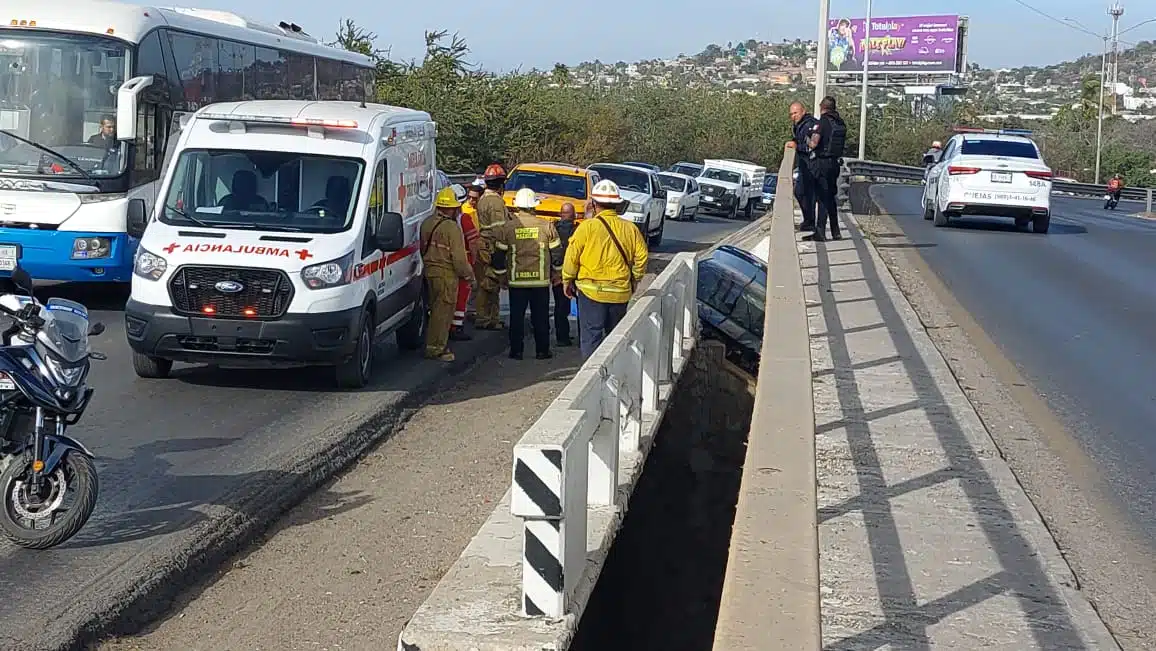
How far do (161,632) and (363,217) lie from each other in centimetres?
621

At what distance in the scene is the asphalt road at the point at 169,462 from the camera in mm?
6336

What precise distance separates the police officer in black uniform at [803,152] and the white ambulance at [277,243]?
5.82 meters

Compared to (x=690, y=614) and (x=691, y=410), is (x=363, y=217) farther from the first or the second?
(x=690, y=614)

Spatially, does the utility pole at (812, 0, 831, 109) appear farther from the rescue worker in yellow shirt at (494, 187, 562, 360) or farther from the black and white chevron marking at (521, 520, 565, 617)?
the black and white chevron marking at (521, 520, 565, 617)

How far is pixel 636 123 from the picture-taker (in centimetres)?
7850

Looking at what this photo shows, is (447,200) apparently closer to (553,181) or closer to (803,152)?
(803,152)

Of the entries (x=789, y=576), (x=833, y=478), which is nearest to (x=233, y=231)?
(x=833, y=478)

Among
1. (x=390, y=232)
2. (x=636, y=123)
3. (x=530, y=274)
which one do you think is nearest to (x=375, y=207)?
(x=390, y=232)

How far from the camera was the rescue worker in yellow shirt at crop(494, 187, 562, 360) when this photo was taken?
13922mm

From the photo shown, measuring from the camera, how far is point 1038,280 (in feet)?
54.2

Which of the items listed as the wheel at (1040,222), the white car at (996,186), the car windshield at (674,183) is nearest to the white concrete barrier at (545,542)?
the white car at (996,186)

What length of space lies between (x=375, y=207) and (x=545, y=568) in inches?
300

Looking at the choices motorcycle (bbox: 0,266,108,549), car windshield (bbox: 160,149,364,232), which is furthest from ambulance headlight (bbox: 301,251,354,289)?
motorcycle (bbox: 0,266,108,549)

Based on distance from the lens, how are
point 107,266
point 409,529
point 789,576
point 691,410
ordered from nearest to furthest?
point 789,576 → point 409,529 → point 691,410 → point 107,266
